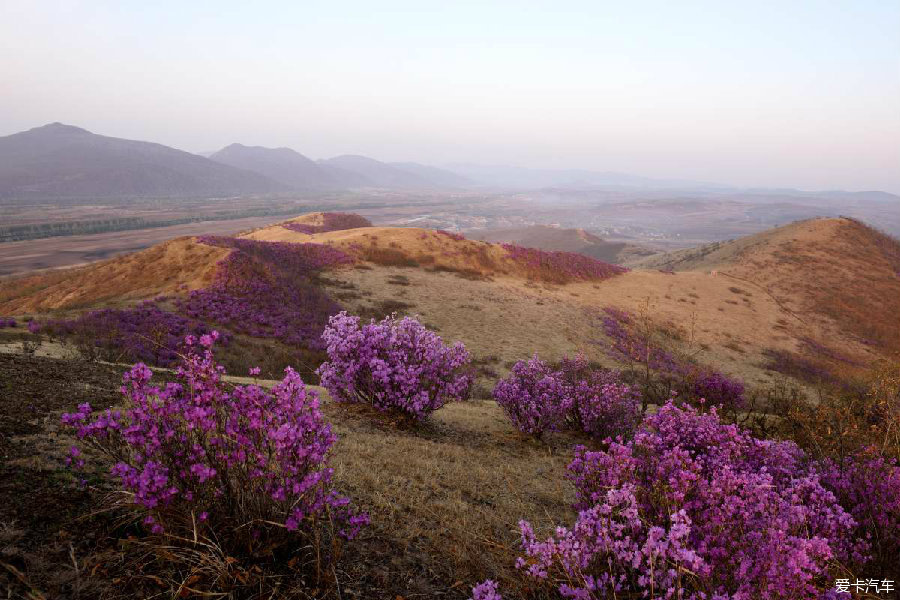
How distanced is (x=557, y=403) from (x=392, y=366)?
4.01 metres

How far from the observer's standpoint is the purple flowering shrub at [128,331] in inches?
569

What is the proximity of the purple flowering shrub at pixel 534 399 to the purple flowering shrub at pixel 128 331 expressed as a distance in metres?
10.2

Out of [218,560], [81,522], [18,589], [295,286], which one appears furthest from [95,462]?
[295,286]

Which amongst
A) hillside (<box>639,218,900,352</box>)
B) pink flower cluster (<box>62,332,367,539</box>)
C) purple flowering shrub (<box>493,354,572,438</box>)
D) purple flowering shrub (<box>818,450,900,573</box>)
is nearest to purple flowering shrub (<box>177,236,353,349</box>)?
purple flowering shrub (<box>493,354,572,438</box>)

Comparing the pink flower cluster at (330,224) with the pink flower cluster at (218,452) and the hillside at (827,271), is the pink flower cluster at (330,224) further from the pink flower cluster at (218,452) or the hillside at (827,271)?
the pink flower cluster at (218,452)

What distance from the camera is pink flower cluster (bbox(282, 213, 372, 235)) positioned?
222 ft

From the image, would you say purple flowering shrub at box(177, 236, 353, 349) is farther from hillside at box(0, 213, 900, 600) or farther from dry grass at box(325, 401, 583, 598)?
dry grass at box(325, 401, 583, 598)

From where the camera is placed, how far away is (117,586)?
2.97 meters

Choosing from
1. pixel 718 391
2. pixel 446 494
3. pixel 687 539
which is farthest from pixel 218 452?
pixel 718 391

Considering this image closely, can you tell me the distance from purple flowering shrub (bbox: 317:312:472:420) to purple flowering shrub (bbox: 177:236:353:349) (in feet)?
41.4

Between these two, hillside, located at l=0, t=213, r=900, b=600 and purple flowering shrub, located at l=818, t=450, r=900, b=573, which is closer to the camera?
hillside, located at l=0, t=213, r=900, b=600

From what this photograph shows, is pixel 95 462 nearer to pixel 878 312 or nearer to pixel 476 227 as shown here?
pixel 878 312

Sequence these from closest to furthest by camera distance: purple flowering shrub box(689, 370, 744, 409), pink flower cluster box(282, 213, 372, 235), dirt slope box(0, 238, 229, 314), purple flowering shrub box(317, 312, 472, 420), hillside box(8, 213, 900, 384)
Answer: purple flowering shrub box(317, 312, 472, 420) → purple flowering shrub box(689, 370, 744, 409) → dirt slope box(0, 238, 229, 314) → hillside box(8, 213, 900, 384) → pink flower cluster box(282, 213, 372, 235)

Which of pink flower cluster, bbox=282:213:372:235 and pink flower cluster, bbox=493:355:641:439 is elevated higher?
pink flower cluster, bbox=282:213:372:235
